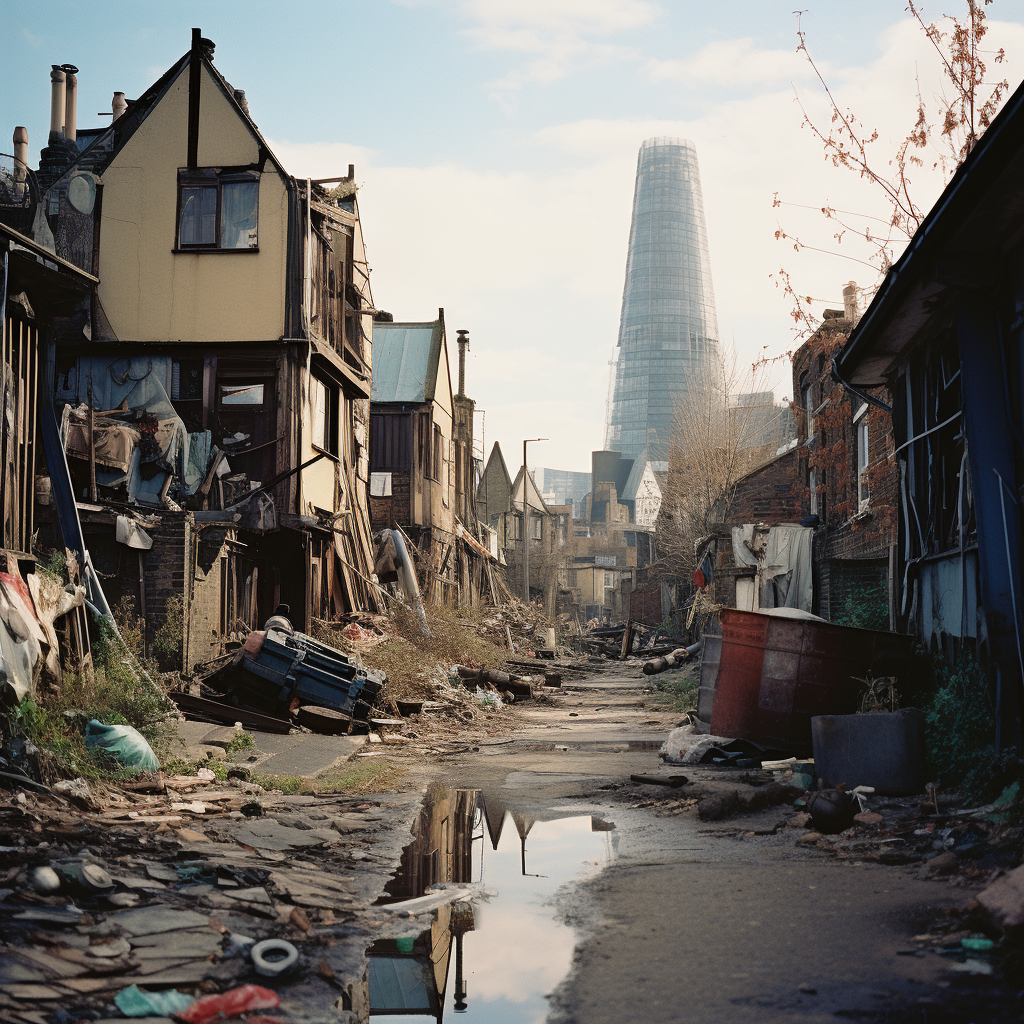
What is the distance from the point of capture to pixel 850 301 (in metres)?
20.2

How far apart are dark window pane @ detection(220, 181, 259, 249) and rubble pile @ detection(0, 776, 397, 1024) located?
11.4 m

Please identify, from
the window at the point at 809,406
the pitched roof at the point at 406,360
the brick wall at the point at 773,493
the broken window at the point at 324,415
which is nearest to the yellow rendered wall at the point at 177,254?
the broken window at the point at 324,415

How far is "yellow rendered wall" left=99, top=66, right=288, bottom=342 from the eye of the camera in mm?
15750

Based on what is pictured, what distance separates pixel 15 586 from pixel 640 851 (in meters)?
5.31

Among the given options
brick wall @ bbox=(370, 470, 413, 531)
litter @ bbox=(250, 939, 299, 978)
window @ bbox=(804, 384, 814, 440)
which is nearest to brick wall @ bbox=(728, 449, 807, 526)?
window @ bbox=(804, 384, 814, 440)

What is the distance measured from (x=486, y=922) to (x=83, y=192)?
49.8 ft

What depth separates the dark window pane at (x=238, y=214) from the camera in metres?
15.9

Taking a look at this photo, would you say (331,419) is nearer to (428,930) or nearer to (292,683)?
(292,683)

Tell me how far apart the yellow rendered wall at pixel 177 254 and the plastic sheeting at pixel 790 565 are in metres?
10.2

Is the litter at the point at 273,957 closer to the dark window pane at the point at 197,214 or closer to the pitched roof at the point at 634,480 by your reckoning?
the dark window pane at the point at 197,214

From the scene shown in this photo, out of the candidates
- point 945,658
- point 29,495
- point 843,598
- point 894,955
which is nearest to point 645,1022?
point 894,955

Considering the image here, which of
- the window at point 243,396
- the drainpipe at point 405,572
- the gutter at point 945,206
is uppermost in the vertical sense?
the window at point 243,396

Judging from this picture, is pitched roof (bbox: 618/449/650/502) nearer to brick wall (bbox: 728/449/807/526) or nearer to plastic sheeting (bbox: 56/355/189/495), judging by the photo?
brick wall (bbox: 728/449/807/526)

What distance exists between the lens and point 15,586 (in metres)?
7.77
